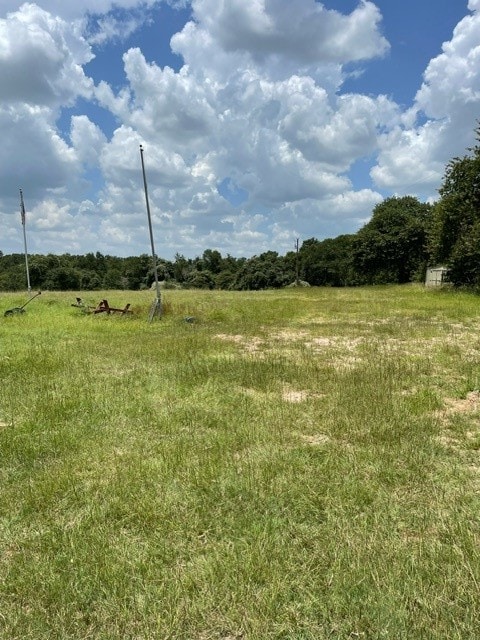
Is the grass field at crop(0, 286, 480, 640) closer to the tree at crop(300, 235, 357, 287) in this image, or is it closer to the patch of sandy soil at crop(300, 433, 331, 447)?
the patch of sandy soil at crop(300, 433, 331, 447)

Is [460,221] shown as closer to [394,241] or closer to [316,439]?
[394,241]

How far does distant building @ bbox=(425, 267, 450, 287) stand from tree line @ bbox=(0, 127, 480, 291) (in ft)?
4.52

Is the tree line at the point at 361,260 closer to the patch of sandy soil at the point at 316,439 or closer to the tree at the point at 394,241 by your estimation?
the tree at the point at 394,241

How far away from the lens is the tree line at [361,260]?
32938 mm

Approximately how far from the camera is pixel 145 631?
2.88 metres

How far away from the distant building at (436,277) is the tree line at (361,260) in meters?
1.38

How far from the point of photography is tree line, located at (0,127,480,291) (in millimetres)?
32938

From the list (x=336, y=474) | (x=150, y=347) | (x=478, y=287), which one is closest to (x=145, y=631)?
(x=336, y=474)

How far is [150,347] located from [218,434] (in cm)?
722

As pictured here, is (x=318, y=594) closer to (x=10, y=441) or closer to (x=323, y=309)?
(x=10, y=441)

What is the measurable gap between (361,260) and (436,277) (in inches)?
880

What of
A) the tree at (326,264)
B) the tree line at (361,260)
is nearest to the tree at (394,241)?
the tree line at (361,260)

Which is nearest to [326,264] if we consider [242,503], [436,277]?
[436,277]

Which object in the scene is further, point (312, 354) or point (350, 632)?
point (312, 354)
